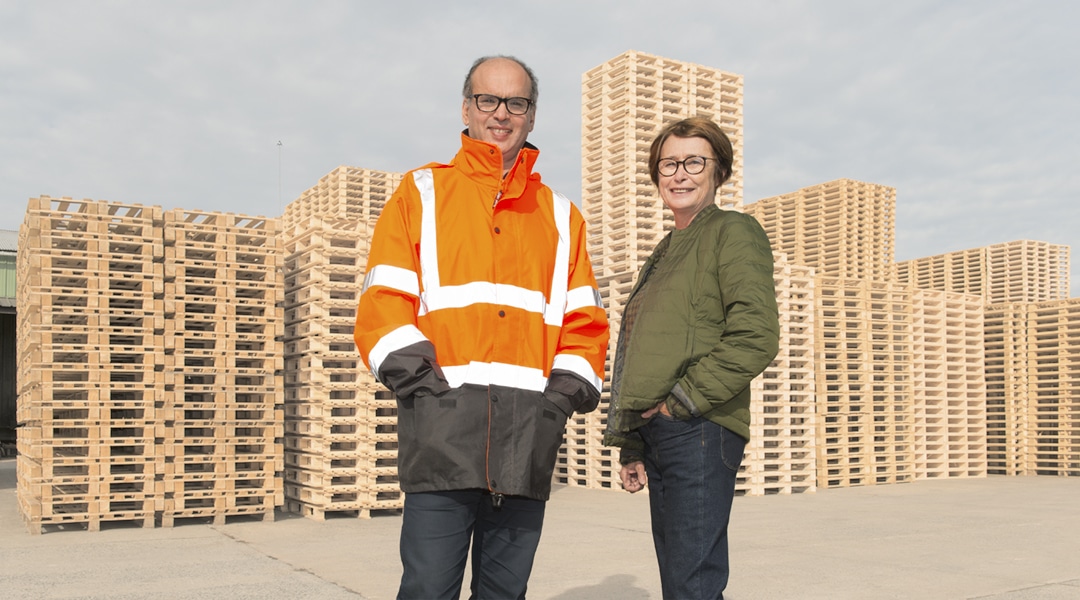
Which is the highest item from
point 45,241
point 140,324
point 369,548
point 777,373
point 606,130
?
point 606,130

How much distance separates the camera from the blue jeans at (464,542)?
244 cm

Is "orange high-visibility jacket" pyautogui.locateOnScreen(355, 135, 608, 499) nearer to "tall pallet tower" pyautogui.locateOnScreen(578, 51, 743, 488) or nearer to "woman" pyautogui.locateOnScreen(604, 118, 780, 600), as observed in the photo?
"woman" pyautogui.locateOnScreen(604, 118, 780, 600)

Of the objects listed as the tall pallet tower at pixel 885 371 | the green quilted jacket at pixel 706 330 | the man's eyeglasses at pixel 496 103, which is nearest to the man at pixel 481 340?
the man's eyeglasses at pixel 496 103

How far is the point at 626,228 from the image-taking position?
14.0 metres

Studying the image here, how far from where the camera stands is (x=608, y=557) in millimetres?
7312

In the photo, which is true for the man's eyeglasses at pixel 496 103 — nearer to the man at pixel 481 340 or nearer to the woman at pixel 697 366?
the man at pixel 481 340

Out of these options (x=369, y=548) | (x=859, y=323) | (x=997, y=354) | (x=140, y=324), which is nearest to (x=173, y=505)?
(x=140, y=324)

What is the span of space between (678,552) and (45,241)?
8510 millimetres

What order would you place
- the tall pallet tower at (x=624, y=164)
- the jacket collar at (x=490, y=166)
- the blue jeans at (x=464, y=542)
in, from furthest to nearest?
the tall pallet tower at (x=624, y=164)
the jacket collar at (x=490, y=166)
the blue jeans at (x=464, y=542)

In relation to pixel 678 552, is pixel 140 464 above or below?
below

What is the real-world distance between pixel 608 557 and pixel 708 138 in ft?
16.5

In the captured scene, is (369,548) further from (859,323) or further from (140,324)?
(859,323)

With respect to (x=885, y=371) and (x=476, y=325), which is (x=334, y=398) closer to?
(x=476, y=325)

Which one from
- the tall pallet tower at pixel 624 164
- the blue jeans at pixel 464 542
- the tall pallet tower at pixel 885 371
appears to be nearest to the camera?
the blue jeans at pixel 464 542
